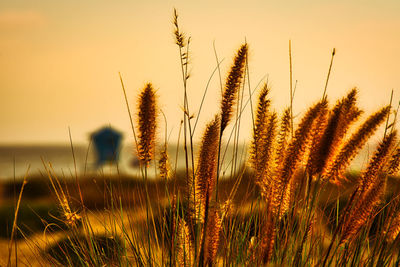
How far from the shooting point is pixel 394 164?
2.05 meters

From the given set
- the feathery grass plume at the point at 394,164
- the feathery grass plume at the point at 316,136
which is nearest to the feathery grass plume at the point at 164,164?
the feathery grass plume at the point at 316,136

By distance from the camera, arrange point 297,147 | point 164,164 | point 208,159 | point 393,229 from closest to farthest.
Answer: point 208,159
point 297,147
point 164,164
point 393,229

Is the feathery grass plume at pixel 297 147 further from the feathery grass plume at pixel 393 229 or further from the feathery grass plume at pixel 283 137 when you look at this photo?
the feathery grass plume at pixel 393 229

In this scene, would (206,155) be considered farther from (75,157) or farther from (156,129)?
(75,157)

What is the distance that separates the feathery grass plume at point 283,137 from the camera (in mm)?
1927

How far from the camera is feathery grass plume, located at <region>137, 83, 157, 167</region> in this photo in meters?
1.82

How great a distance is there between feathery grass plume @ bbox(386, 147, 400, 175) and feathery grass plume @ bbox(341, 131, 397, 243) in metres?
0.18

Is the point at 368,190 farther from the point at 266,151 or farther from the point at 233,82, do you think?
the point at 233,82

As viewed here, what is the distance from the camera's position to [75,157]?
2359 mm

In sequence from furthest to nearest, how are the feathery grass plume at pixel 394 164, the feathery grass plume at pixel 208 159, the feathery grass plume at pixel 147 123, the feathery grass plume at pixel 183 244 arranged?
1. the feathery grass plume at pixel 394 164
2. the feathery grass plume at pixel 183 244
3. the feathery grass plume at pixel 147 123
4. the feathery grass plume at pixel 208 159

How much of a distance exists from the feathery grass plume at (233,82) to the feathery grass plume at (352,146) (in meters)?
0.50

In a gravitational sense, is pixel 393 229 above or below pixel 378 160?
below

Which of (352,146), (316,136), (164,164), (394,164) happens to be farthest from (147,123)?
(394,164)

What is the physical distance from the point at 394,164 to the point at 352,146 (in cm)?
36
